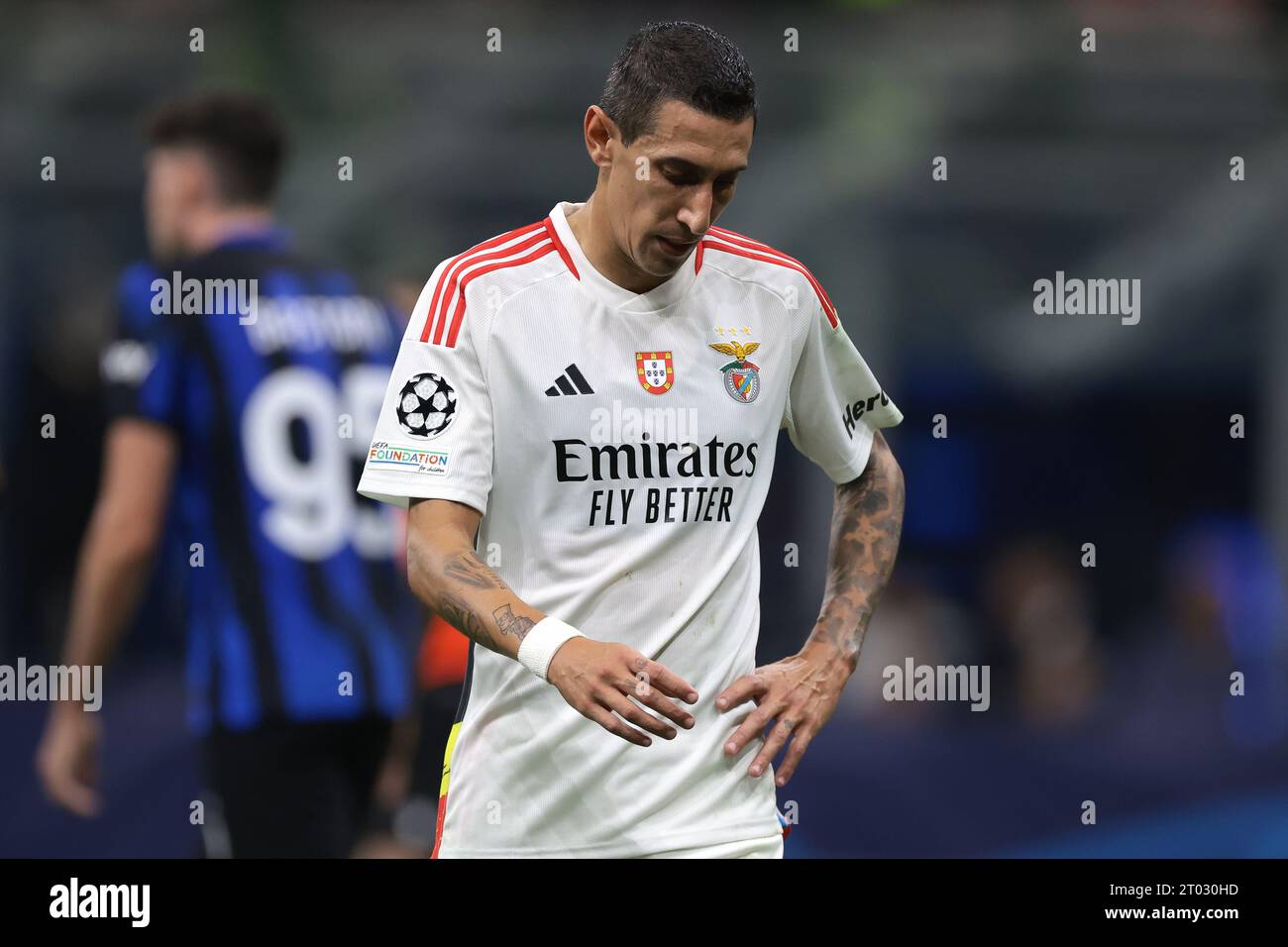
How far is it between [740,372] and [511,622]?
2.28 ft

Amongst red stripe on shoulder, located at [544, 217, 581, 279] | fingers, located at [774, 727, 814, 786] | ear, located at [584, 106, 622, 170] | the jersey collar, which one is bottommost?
fingers, located at [774, 727, 814, 786]

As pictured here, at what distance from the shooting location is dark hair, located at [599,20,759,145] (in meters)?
2.85

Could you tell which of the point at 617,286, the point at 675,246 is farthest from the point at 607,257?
the point at 675,246

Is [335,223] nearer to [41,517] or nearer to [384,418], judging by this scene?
[41,517]

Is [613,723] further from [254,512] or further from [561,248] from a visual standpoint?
[254,512]

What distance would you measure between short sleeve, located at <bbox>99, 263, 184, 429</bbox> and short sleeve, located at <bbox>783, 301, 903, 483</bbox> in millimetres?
2140

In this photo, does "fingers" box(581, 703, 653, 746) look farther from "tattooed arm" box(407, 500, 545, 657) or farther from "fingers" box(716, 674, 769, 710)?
"fingers" box(716, 674, 769, 710)

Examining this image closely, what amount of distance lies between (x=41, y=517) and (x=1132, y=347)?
8287 mm

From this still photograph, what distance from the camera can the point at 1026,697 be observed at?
1063 centimetres

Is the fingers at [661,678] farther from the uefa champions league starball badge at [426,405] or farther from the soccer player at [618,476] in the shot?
the uefa champions league starball badge at [426,405]

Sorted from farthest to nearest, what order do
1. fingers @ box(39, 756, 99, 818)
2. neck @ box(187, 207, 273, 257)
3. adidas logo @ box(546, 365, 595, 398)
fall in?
neck @ box(187, 207, 273, 257) → fingers @ box(39, 756, 99, 818) → adidas logo @ box(546, 365, 595, 398)

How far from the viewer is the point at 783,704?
115 inches

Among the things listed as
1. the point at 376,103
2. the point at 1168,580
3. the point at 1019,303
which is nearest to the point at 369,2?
the point at 376,103

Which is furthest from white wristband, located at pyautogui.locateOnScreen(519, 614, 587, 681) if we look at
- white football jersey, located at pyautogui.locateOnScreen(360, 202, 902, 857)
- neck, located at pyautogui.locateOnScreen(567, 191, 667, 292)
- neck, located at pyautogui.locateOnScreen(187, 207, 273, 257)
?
neck, located at pyautogui.locateOnScreen(187, 207, 273, 257)
